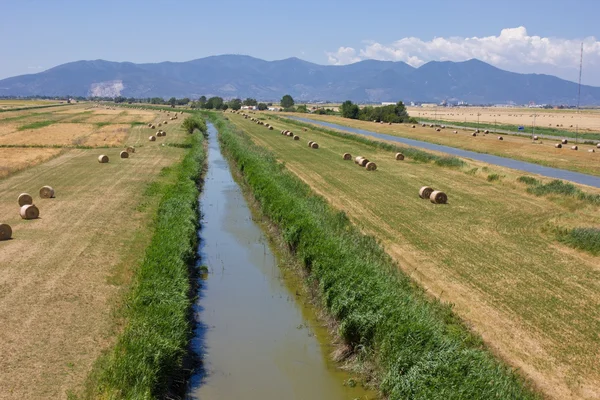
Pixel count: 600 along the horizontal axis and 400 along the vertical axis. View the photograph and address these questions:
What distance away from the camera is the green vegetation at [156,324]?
35.0 ft

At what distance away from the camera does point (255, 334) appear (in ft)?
51.1

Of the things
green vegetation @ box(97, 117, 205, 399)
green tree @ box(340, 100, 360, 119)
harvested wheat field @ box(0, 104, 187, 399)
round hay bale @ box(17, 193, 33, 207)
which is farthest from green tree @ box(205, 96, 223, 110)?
green vegetation @ box(97, 117, 205, 399)

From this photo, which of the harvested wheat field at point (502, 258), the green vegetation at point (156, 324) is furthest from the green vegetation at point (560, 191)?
the green vegetation at point (156, 324)

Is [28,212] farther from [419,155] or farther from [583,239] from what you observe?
[419,155]

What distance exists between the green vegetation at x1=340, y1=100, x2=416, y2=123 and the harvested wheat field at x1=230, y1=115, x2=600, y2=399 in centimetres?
7622

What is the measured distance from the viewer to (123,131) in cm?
7631

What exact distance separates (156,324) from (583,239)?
16.7 metres

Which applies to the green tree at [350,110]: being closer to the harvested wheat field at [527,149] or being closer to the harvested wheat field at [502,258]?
the harvested wheat field at [527,149]

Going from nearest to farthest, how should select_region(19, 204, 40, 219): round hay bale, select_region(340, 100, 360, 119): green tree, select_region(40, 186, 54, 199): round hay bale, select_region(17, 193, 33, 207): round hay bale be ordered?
select_region(19, 204, 40, 219): round hay bale → select_region(17, 193, 33, 207): round hay bale → select_region(40, 186, 54, 199): round hay bale → select_region(340, 100, 360, 119): green tree

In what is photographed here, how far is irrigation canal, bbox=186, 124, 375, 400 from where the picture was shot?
501 inches

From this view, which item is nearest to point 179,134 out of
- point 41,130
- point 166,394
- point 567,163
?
point 41,130

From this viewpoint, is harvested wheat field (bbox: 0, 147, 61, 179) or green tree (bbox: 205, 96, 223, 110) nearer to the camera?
harvested wheat field (bbox: 0, 147, 61, 179)

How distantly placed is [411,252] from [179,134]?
2147 inches

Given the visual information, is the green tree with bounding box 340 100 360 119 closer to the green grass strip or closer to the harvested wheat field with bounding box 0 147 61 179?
the harvested wheat field with bounding box 0 147 61 179
